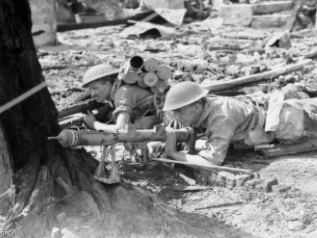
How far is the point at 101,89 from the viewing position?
23.5 feet

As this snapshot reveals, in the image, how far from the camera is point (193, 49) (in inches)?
560

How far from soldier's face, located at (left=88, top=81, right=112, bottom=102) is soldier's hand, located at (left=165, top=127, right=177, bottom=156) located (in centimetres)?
130

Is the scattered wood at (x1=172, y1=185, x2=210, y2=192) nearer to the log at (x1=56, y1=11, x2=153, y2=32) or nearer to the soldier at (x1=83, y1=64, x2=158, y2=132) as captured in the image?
the soldier at (x1=83, y1=64, x2=158, y2=132)

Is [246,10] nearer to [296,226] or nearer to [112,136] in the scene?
[112,136]

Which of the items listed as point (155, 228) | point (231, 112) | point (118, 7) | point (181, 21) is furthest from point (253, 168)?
point (118, 7)

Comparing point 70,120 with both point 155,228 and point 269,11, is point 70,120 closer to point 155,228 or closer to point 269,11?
point 155,228

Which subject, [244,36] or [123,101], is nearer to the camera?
[123,101]

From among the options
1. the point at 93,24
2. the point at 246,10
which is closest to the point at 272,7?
the point at 246,10

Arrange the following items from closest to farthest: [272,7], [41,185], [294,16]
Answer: [41,185], [294,16], [272,7]

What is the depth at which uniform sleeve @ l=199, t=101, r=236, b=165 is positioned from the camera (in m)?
6.01

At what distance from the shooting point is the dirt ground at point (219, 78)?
5.13m

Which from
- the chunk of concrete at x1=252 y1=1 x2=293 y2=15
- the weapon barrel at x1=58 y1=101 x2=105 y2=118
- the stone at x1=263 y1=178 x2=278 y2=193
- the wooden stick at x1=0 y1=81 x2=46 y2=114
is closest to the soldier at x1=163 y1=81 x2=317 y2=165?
the stone at x1=263 y1=178 x2=278 y2=193

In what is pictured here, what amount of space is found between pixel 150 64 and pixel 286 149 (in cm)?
186

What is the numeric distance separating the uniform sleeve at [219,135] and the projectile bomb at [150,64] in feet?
4.12
